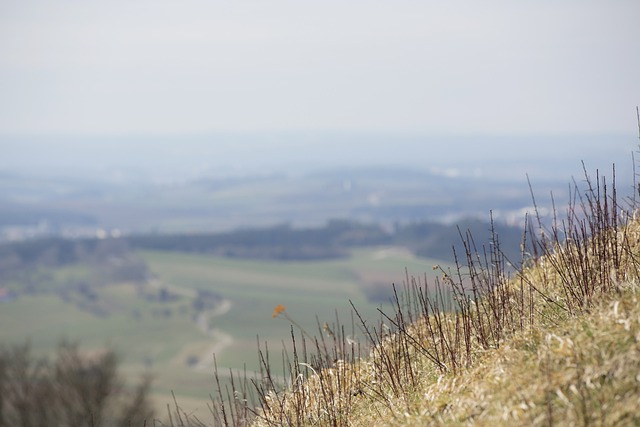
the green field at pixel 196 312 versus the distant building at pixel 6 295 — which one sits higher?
the distant building at pixel 6 295

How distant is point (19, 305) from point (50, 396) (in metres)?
122

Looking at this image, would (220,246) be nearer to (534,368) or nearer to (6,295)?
(6,295)

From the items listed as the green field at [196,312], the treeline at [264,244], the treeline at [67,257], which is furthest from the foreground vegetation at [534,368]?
the treeline at [264,244]

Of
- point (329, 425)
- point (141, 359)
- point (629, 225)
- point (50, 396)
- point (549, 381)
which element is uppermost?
point (629, 225)

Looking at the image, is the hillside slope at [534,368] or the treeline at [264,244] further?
the treeline at [264,244]

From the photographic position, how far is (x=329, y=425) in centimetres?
693

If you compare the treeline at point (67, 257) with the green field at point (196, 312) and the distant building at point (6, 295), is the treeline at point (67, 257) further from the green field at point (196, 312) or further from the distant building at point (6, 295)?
the distant building at point (6, 295)

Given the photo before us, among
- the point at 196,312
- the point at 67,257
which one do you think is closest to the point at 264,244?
the point at 67,257

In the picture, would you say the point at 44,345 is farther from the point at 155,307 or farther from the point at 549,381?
the point at 549,381

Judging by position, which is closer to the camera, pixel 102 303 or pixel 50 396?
pixel 50 396

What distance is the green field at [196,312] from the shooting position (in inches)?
4291

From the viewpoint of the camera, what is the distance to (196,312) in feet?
468

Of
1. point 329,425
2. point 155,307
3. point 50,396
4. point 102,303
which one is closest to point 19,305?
point 102,303

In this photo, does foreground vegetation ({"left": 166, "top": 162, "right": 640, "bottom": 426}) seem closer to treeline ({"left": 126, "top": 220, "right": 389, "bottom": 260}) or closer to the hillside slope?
the hillside slope
